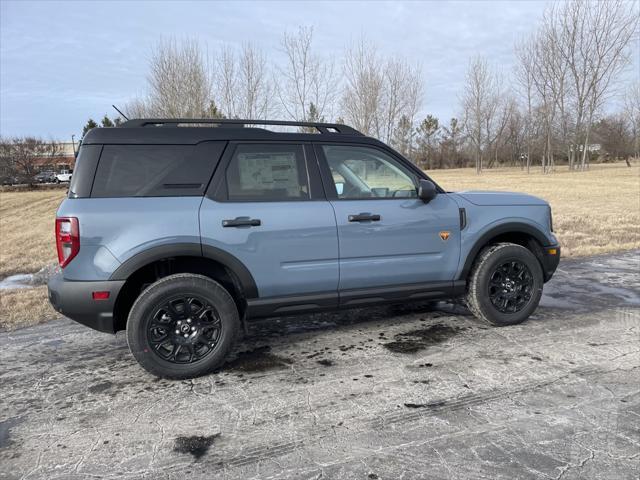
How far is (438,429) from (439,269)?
69.3 inches

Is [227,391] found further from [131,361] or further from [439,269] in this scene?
[439,269]

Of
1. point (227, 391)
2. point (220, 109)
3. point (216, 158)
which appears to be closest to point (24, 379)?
point (227, 391)

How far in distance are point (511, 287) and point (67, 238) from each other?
3855 millimetres

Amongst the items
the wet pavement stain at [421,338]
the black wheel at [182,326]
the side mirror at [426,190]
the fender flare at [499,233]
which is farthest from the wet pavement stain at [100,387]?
the fender flare at [499,233]

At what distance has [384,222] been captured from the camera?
403 cm

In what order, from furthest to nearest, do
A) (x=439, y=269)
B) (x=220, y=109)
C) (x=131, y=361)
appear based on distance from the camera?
(x=220, y=109)
(x=439, y=269)
(x=131, y=361)

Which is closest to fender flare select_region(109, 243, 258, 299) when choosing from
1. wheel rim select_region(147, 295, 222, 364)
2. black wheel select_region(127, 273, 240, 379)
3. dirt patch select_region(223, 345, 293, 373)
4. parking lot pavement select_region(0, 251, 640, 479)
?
black wheel select_region(127, 273, 240, 379)

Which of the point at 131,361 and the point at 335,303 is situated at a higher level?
the point at 335,303

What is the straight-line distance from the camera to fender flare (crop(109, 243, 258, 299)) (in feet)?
11.3

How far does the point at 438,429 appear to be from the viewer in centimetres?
282

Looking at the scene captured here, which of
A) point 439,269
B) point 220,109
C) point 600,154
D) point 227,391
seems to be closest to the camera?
point 227,391

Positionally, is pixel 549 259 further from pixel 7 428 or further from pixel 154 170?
pixel 7 428

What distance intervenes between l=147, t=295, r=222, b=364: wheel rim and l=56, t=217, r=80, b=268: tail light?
2.32 feet

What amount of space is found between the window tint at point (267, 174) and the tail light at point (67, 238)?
3.60ft
